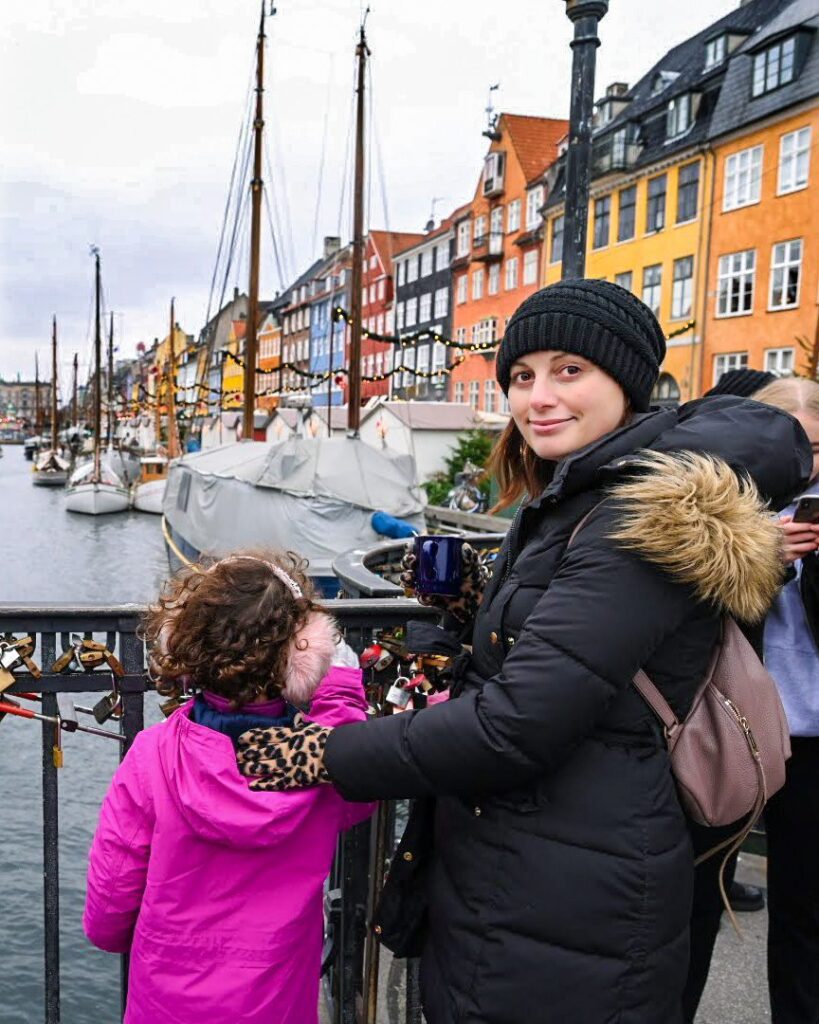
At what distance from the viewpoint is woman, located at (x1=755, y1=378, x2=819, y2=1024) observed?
2195mm

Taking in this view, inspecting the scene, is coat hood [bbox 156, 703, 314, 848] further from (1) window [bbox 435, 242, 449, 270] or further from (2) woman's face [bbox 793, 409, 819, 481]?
(1) window [bbox 435, 242, 449, 270]

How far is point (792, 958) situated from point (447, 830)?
129 cm

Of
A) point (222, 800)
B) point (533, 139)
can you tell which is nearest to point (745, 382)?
point (222, 800)

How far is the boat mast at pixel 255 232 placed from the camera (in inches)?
1095

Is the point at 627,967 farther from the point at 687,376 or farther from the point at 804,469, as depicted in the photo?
the point at 687,376

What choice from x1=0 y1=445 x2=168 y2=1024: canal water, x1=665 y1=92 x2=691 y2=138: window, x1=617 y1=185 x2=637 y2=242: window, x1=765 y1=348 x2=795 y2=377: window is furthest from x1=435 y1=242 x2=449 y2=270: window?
x1=0 y1=445 x2=168 y2=1024: canal water

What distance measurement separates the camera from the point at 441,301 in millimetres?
47812

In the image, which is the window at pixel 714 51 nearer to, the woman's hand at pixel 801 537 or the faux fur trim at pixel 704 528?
the woman's hand at pixel 801 537

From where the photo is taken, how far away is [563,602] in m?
1.45

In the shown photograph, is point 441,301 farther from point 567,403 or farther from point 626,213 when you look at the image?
point 567,403

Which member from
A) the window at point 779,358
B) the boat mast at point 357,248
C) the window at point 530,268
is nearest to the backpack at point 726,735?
the boat mast at point 357,248

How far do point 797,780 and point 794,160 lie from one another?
25.9 metres

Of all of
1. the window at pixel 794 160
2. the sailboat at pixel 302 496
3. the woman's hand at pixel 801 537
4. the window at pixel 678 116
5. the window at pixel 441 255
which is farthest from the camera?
the window at pixel 441 255

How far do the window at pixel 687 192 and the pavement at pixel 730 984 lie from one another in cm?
2789
